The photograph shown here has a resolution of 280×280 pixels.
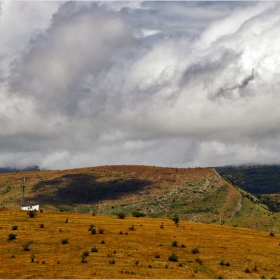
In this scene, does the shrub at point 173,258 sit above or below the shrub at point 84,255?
below

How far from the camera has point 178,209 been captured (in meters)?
187

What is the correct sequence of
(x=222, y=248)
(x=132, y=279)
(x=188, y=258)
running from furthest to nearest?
1. (x=222, y=248)
2. (x=188, y=258)
3. (x=132, y=279)

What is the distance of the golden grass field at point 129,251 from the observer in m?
54.6

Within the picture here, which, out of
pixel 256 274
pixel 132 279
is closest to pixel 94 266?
pixel 132 279

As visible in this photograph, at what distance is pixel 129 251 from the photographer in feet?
210

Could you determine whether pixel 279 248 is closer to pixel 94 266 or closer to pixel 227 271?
pixel 227 271

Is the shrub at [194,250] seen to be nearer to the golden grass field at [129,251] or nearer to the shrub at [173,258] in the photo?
the golden grass field at [129,251]

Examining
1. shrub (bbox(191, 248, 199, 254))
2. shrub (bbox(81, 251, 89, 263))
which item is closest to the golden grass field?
shrub (bbox(81, 251, 89, 263))

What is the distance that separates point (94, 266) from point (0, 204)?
14148 centimetres

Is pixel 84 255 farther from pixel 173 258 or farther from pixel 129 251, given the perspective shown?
pixel 173 258

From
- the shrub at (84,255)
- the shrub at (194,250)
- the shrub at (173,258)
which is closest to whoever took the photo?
the shrub at (84,255)

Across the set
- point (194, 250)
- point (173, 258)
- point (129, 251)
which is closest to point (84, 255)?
point (129, 251)

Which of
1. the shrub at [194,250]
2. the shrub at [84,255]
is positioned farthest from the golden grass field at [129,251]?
the shrub at [194,250]

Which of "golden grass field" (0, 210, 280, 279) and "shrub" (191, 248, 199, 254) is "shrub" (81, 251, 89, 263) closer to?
"golden grass field" (0, 210, 280, 279)
